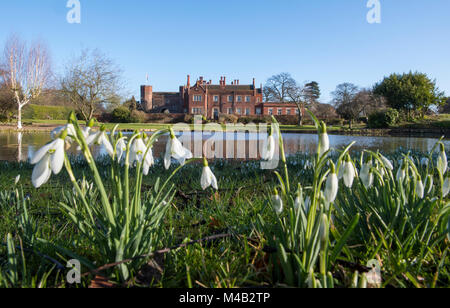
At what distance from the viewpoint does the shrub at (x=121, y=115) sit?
39531 mm

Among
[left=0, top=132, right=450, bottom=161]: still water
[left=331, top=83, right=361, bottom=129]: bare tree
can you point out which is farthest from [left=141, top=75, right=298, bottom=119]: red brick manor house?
[left=0, top=132, right=450, bottom=161]: still water

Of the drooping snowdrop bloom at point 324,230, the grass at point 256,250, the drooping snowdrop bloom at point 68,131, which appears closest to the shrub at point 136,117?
the grass at point 256,250

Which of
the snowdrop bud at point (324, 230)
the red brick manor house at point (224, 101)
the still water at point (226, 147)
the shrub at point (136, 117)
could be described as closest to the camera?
the snowdrop bud at point (324, 230)

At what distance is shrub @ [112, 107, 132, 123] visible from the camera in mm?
39531

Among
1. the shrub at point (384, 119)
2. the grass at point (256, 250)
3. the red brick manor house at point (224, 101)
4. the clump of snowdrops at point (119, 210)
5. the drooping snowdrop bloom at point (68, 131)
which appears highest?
the red brick manor house at point (224, 101)

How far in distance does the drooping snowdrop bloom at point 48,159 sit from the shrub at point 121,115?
133ft

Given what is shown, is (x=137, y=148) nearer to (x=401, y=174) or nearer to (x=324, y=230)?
(x=324, y=230)

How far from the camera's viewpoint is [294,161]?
15.6ft

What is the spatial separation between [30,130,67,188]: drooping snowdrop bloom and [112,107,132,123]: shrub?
4066cm

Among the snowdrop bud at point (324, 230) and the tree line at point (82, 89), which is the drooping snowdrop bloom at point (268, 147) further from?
the tree line at point (82, 89)

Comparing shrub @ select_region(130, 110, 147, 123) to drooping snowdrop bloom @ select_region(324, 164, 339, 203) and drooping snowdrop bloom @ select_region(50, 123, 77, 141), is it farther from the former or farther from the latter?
drooping snowdrop bloom @ select_region(324, 164, 339, 203)
